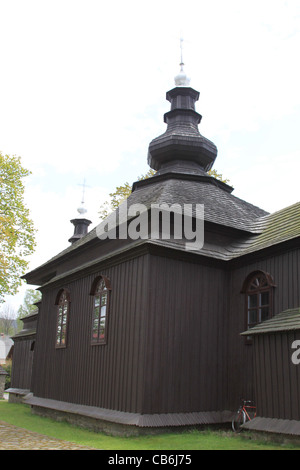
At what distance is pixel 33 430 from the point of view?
1165cm

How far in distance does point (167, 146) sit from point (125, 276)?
6023 millimetres

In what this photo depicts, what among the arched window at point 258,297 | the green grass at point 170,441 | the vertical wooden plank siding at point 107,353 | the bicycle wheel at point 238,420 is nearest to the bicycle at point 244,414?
the bicycle wheel at point 238,420

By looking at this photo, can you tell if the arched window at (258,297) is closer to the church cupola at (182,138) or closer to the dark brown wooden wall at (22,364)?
the church cupola at (182,138)

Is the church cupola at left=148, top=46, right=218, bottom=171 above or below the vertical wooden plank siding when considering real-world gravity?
above

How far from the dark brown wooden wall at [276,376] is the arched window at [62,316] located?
22.8ft

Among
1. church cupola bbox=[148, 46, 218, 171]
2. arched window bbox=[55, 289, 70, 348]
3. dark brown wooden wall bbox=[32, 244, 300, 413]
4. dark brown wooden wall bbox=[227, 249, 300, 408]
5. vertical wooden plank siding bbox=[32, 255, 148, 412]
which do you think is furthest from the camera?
church cupola bbox=[148, 46, 218, 171]

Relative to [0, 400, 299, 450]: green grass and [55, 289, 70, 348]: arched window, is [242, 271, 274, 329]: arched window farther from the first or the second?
[55, 289, 70, 348]: arched window

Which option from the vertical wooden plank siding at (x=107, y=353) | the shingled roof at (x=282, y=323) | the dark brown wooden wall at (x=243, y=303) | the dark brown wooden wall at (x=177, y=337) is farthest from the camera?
the vertical wooden plank siding at (x=107, y=353)

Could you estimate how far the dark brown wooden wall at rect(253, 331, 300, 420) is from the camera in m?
8.42

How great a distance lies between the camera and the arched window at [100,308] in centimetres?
1215

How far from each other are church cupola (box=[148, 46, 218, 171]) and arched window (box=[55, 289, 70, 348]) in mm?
5483

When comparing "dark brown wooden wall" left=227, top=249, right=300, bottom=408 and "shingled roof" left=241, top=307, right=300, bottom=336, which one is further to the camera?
"dark brown wooden wall" left=227, top=249, right=300, bottom=408

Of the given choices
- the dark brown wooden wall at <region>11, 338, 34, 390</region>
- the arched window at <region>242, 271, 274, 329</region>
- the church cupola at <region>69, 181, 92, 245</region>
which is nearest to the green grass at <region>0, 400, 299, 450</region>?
the arched window at <region>242, 271, 274, 329</region>
